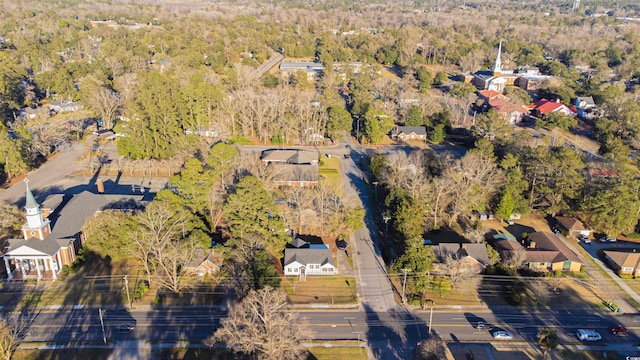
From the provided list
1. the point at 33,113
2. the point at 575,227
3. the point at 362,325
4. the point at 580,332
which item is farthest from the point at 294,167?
the point at 33,113

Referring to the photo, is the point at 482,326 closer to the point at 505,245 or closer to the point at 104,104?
the point at 505,245

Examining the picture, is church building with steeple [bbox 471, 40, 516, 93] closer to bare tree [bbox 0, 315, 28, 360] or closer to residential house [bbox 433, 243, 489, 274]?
residential house [bbox 433, 243, 489, 274]

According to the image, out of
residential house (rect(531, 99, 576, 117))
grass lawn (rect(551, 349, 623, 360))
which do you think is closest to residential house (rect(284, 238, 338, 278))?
grass lawn (rect(551, 349, 623, 360))

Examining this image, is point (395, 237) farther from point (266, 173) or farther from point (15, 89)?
point (15, 89)

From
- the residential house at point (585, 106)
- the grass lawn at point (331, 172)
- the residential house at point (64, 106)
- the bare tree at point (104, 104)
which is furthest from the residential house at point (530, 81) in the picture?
the residential house at point (64, 106)

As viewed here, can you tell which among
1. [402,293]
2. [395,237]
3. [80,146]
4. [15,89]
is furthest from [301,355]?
[15,89]
